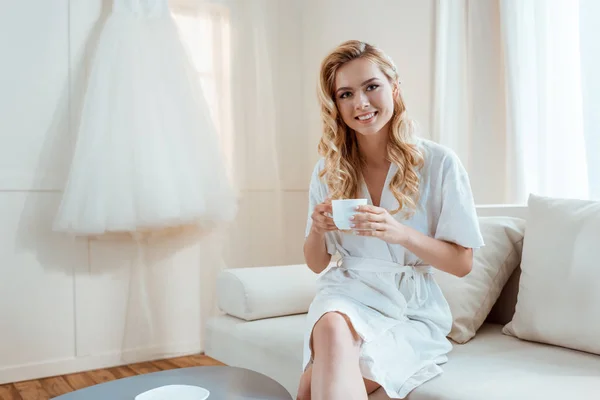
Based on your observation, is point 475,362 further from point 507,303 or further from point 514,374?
point 507,303

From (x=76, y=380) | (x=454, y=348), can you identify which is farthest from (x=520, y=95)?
(x=76, y=380)

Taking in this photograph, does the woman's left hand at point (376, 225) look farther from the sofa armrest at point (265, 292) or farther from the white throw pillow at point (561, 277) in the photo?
the sofa armrest at point (265, 292)

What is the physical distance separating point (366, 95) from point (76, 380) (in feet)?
6.92

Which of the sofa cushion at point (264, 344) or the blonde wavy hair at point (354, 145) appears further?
the sofa cushion at point (264, 344)

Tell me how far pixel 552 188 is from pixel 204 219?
1.72m

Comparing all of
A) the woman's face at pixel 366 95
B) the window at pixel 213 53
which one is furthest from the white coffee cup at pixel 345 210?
the window at pixel 213 53

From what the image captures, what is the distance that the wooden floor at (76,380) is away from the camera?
2584mm

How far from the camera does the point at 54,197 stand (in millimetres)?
2906

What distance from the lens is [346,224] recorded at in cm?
134

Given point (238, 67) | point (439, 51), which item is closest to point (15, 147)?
point (238, 67)

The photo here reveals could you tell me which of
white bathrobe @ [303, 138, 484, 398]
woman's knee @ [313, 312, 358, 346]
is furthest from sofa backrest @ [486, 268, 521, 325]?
woman's knee @ [313, 312, 358, 346]

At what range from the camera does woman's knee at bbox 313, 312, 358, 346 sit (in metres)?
1.27

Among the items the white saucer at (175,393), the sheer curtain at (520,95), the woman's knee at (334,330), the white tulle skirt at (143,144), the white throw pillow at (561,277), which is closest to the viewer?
the white saucer at (175,393)

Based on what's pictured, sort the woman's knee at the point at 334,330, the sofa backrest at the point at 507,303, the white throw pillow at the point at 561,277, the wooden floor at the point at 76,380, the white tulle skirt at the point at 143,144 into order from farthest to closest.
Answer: the white tulle skirt at the point at 143,144, the wooden floor at the point at 76,380, the sofa backrest at the point at 507,303, the white throw pillow at the point at 561,277, the woman's knee at the point at 334,330
